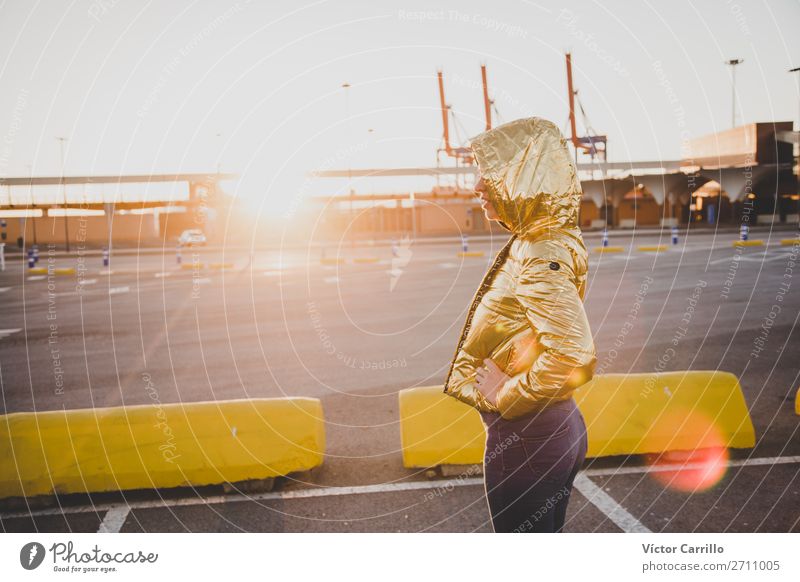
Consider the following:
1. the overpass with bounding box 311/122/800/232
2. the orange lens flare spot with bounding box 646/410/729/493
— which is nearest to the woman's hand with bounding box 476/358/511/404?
the orange lens flare spot with bounding box 646/410/729/493

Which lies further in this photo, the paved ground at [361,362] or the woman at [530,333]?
the paved ground at [361,362]

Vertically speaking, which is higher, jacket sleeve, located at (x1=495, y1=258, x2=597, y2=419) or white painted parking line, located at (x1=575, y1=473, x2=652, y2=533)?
jacket sleeve, located at (x1=495, y1=258, x2=597, y2=419)

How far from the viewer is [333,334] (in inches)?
411

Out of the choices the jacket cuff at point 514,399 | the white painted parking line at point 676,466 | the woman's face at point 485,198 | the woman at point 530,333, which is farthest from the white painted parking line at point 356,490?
the woman's face at point 485,198

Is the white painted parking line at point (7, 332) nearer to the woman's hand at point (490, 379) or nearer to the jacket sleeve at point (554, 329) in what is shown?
the woman's hand at point (490, 379)

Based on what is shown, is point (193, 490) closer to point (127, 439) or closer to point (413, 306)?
point (127, 439)

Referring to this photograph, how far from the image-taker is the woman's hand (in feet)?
7.83

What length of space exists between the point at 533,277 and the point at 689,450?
335 centimetres

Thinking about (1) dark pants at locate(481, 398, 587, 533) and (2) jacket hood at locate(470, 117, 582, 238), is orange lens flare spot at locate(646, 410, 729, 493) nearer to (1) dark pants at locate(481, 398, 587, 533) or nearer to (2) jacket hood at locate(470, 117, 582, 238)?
(1) dark pants at locate(481, 398, 587, 533)

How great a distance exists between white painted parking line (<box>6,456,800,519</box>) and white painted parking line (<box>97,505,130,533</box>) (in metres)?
0.04

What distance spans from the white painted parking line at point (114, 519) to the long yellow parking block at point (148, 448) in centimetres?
16

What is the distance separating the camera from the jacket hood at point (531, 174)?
7.29 feet
